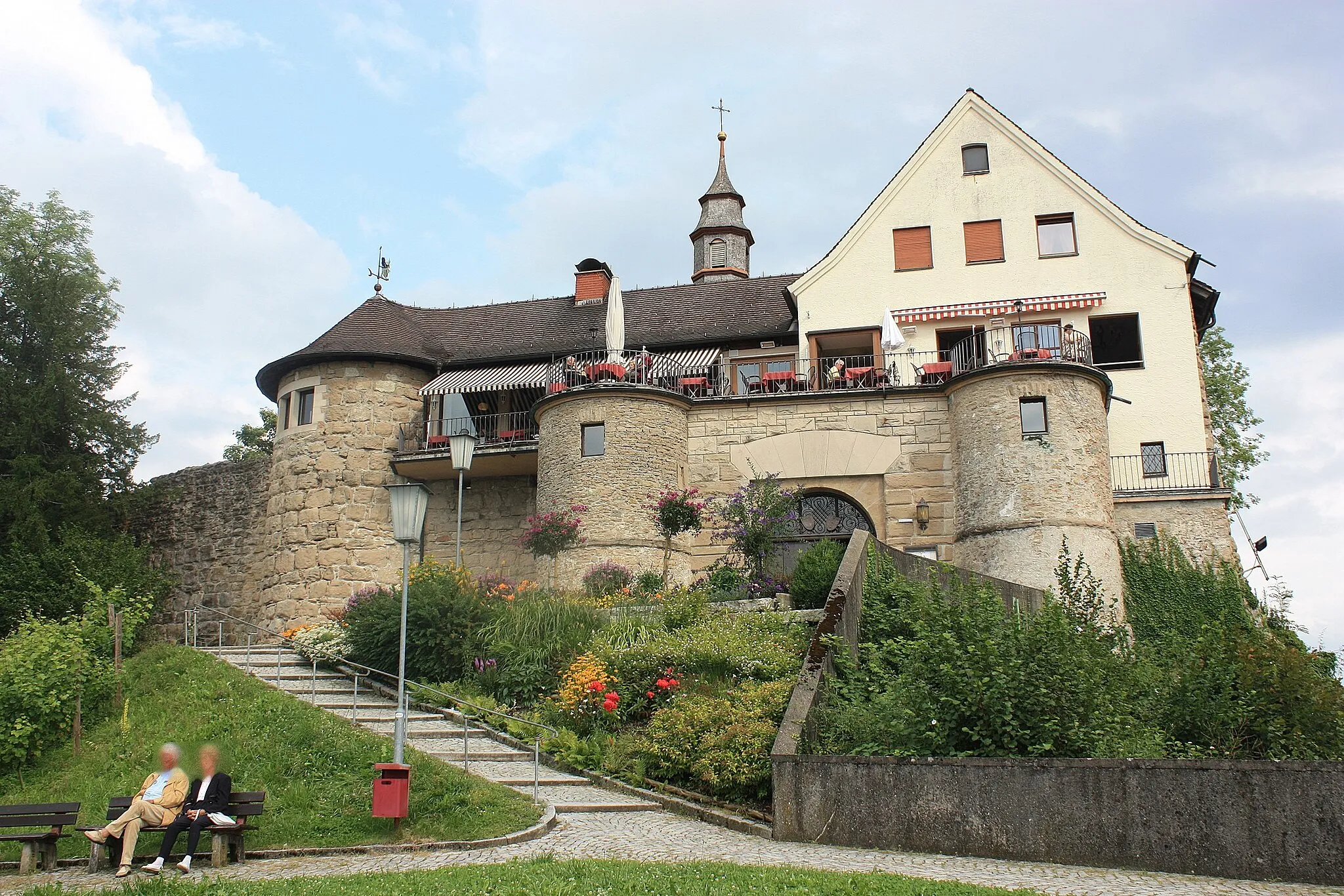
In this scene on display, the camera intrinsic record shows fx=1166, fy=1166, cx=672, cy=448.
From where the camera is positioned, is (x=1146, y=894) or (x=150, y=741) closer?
(x=1146, y=894)

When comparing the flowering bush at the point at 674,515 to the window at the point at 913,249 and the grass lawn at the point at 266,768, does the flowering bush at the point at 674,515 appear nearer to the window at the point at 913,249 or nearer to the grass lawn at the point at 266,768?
the window at the point at 913,249

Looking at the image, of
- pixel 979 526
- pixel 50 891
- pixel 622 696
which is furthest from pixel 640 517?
pixel 50 891

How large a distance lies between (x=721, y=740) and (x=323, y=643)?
9.67 meters

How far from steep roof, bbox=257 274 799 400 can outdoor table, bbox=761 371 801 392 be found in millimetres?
2129

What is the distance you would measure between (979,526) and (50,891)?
1739cm

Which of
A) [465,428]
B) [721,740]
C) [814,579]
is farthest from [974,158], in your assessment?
[721,740]

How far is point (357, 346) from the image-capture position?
2794 cm

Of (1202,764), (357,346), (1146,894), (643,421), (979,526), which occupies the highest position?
(357,346)

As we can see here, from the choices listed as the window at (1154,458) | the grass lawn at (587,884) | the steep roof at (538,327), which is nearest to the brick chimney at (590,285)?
the steep roof at (538,327)

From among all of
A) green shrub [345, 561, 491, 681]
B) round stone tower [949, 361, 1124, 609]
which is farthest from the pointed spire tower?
green shrub [345, 561, 491, 681]

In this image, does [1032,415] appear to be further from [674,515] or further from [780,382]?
[674,515]

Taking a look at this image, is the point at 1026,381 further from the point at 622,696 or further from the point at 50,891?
the point at 50,891

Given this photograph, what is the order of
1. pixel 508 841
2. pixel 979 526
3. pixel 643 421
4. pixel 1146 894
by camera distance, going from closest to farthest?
1. pixel 1146 894
2. pixel 508 841
3. pixel 979 526
4. pixel 643 421

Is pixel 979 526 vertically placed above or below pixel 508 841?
above
